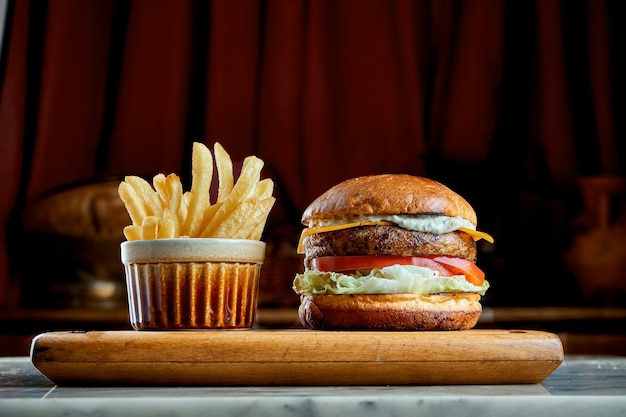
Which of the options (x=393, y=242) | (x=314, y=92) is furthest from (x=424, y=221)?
(x=314, y=92)

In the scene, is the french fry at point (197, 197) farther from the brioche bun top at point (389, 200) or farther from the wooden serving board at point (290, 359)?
the wooden serving board at point (290, 359)

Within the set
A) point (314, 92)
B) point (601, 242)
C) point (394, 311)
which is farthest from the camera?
point (314, 92)

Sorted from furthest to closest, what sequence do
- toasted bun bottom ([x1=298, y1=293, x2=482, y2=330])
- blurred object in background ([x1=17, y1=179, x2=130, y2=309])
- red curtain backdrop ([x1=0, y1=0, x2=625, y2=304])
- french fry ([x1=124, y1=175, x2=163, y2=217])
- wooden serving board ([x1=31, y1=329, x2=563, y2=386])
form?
red curtain backdrop ([x1=0, y1=0, x2=625, y2=304]), blurred object in background ([x1=17, y1=179, x2=130, y2=309]), french fry ([x1=124, y1=175, x2=163, y2=217]), toasted bun bottom ([x1=298, y1=293, x2=482, y2=330]), wooden serving board ([x1=31, y1=329, x2=563, y2=386])

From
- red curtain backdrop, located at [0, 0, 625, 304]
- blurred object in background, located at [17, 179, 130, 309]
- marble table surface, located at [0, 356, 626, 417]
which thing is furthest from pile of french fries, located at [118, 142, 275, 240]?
red curtain backdrop, located at [0, 0, 625, 304]

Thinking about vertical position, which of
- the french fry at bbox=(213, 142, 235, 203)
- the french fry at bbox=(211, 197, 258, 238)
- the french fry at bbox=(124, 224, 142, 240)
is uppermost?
the french fry at bbox=(213, 142, 235, 203)

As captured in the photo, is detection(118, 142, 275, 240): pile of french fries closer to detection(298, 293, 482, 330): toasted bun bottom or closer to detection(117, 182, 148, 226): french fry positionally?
detection(117, 182, 148, 226): french fry

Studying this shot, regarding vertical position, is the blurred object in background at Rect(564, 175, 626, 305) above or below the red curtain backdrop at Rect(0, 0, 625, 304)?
below

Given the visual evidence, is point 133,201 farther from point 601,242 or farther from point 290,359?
point 601,242

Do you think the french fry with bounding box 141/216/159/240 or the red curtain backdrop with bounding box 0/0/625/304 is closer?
the french fry with bounding box 141/216/159/240

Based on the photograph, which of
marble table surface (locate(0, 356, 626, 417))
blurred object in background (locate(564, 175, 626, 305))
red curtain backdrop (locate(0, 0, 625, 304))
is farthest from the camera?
red curtain backdrop (locate(0, 0, 625, 304))

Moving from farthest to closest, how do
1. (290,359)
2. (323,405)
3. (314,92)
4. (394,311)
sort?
(314,92) < (394,311) < (290,359) < (323,405)
